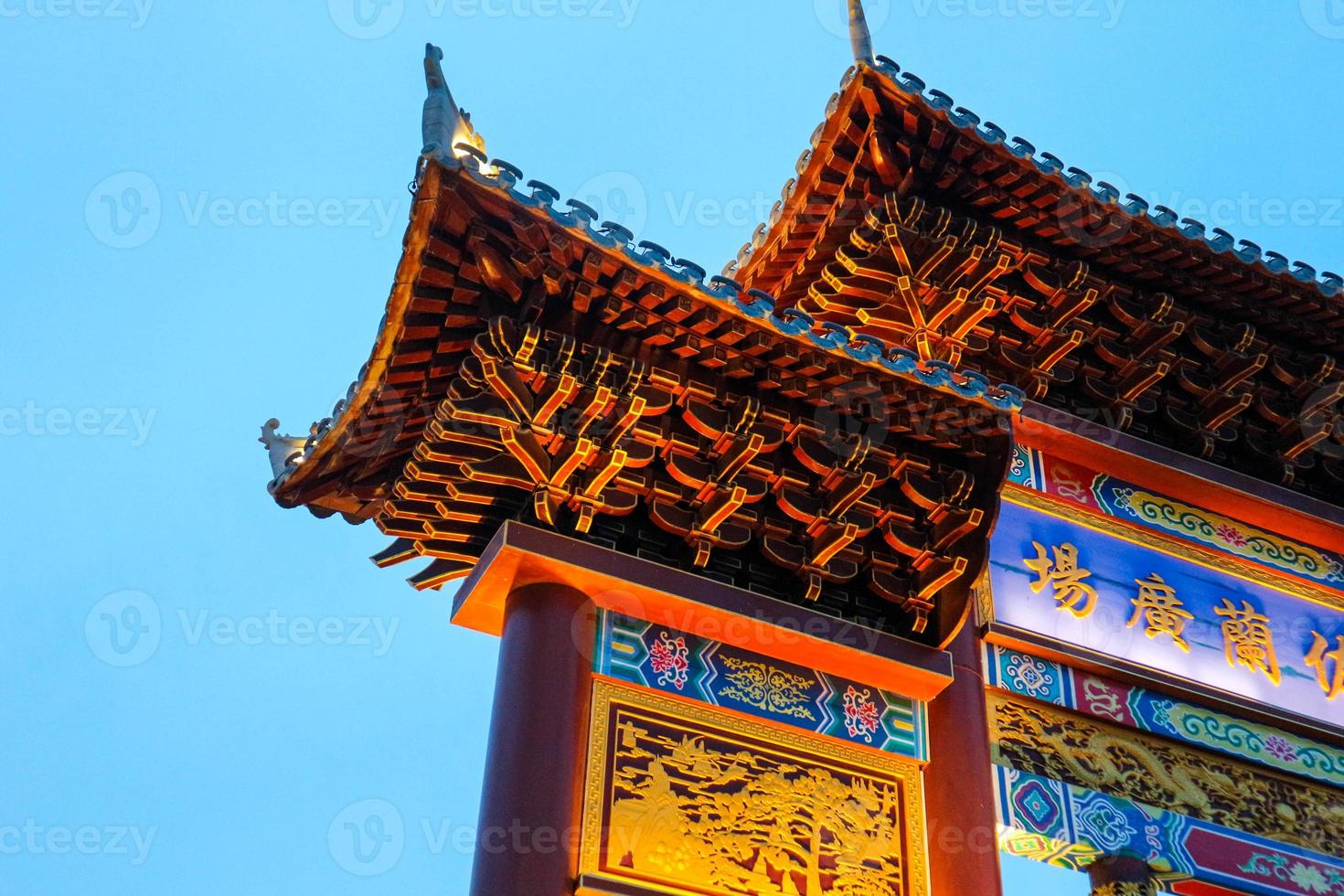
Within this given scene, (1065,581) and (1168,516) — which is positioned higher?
(1168,516)

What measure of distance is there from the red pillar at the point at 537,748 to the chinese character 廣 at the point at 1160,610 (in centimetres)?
328

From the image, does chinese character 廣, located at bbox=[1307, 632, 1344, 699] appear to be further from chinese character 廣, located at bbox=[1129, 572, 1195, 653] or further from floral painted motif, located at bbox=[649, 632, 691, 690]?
floral painted motif, located at bbox=[649, 632, 691, 690]

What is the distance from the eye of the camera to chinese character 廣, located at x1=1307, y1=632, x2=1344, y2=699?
28.1 feet

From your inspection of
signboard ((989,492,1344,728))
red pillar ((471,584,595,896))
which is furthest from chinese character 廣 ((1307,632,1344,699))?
red pillar ((471,584,595,896))

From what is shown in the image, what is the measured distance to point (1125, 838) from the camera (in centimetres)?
726

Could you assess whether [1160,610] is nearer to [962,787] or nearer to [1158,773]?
[1158,773]

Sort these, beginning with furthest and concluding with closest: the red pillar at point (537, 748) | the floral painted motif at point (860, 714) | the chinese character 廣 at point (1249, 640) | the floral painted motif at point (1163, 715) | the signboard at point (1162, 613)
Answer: the chinese character 廣 at point (1249, 640) < the signboard at point (1162, 613) < the floral painted motif at point (1163, 715) < the floral painted motif at point (860, 714) < the red pillar at point (537, 748)

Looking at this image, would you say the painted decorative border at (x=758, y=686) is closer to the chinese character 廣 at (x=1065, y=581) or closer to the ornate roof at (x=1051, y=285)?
the chinese character 廣 at (x=1065, y=581)

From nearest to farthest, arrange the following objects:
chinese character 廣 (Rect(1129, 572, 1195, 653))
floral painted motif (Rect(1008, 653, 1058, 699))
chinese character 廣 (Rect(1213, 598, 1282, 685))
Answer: floral painted motif (Rect(1008, 653, 1058, 699)), chinese character 廣 (Rect(1129, 572, 1195, 653)), chinese character 廣 (Rect(1213, 598, 1282, 685))

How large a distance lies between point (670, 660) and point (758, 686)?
47cm

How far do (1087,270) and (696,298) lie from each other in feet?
10.3

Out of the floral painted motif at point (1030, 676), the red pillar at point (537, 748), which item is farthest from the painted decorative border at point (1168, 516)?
the red pillar at point (537, 748)

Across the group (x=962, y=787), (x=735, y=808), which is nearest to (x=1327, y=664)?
(x=962, y=787)

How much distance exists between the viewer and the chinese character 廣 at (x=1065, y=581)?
8094 mm
